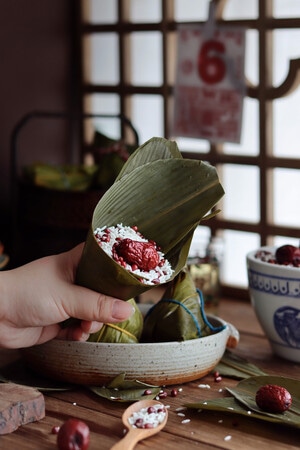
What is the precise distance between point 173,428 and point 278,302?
34 cm

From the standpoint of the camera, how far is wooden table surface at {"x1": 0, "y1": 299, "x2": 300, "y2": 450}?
1.09 m

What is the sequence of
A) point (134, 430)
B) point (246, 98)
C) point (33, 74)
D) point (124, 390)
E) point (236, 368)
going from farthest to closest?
point (33, 74) → point (246, 98) → point (236, 368) → point (124, 390) → point (134, 430)

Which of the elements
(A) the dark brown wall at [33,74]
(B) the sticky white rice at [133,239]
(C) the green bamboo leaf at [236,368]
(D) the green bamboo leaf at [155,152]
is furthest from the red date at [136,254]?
(A) the dark brown wall at [33,74]

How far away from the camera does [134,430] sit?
1.09 m

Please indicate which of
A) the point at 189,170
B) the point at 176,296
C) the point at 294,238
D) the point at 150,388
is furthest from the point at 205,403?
the point at 294,238

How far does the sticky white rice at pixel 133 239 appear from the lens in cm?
113

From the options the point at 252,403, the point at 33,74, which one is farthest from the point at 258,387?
the point at 33,74

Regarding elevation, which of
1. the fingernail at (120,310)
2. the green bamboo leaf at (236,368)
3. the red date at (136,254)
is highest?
the red date at (136,254)

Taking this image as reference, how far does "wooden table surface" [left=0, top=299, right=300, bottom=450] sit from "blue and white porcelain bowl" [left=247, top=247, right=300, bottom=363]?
142mm

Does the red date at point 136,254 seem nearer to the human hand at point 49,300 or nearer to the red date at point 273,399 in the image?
the human hand at point 49,300

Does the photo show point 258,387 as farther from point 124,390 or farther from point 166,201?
point 166,201

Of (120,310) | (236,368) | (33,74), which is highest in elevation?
(33,74)

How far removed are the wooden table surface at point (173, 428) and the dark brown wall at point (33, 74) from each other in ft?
2.86

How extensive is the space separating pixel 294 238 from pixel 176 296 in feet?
1.65
